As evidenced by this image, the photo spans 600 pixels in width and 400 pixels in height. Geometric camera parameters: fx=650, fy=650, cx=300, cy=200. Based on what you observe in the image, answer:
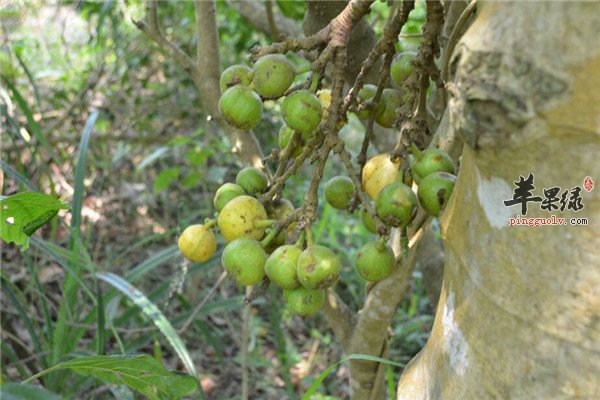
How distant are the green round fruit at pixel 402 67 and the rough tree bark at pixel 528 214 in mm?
362

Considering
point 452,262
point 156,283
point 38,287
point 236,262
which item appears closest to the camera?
point 452,262

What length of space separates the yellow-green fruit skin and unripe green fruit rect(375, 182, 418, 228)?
0.19 m

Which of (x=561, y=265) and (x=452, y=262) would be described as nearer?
(x=561, y=265)

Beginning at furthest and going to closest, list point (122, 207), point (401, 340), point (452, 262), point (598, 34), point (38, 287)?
point (122, 207)
point (401, 340)
point (38, 287)
point (452, 262)
point (598, 34)

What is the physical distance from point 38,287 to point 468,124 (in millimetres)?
1796

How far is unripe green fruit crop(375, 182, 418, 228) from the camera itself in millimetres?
888

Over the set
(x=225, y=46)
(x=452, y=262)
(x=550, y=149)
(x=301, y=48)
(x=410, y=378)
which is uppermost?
(x=225, y=46)

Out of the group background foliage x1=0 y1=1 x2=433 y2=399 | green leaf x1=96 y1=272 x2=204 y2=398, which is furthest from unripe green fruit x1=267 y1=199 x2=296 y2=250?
background foliage x1=0 y1=1 x2=433 y2=399

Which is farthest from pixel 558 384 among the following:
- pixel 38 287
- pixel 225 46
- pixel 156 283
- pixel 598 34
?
pixel 225 46

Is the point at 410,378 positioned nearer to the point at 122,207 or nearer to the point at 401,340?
the point at 401,340

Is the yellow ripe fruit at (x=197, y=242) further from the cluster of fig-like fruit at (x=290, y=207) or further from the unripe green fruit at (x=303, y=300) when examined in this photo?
the unripe green fruit at (x=303, y=300)

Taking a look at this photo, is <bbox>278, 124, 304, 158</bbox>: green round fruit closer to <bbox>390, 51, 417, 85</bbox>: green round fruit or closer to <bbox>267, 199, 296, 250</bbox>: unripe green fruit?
<bbox>267, 199, 296, 250</bbox>: unripe green fruit

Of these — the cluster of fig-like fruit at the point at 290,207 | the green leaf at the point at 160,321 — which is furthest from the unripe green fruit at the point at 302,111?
the green leaf at the point at 160,321

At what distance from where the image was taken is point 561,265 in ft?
2.04
